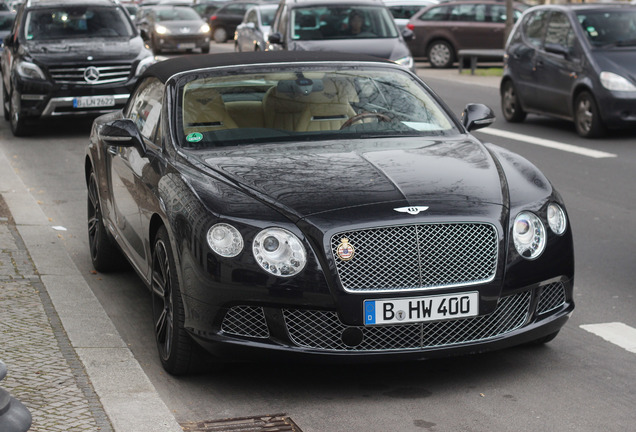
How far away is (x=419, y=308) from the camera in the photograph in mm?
5270

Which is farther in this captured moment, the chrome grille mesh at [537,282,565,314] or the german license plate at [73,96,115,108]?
the german license plate at [73,96,115,108]

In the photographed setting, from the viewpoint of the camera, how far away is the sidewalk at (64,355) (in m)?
4.98

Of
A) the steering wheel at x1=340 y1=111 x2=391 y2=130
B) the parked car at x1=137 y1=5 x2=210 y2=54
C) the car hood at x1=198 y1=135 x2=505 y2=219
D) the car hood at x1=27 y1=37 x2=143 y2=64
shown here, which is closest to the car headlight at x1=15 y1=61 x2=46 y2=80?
the car hood at x1=27 y1=37 x2=143 y2=64

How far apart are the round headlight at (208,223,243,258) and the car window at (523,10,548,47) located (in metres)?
12.1

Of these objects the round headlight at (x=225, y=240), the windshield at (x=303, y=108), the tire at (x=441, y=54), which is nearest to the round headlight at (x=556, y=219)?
the windshield at (x=303, y=108)

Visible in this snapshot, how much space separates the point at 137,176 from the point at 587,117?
10040 millimetres

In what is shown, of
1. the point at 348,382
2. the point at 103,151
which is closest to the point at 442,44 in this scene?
the point at 103,151

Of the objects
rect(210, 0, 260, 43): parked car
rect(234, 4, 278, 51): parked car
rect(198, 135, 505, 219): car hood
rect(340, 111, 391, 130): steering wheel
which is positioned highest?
rect(340, 111, 391, 130): steering wheel

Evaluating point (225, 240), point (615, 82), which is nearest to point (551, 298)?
point (225, 240)

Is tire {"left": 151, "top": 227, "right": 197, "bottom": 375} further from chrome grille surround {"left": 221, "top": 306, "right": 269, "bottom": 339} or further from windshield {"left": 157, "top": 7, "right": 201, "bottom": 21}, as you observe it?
windshield {"left": 157, "top": 7, "right": 201, "bottom": 21}

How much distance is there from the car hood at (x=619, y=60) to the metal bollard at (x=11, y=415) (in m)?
13.0

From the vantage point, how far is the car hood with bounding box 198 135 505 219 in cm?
546

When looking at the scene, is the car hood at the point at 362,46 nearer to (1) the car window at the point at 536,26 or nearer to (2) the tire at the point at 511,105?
(2) the tire at the point at 511,105

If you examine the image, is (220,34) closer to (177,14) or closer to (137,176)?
(177,14)
